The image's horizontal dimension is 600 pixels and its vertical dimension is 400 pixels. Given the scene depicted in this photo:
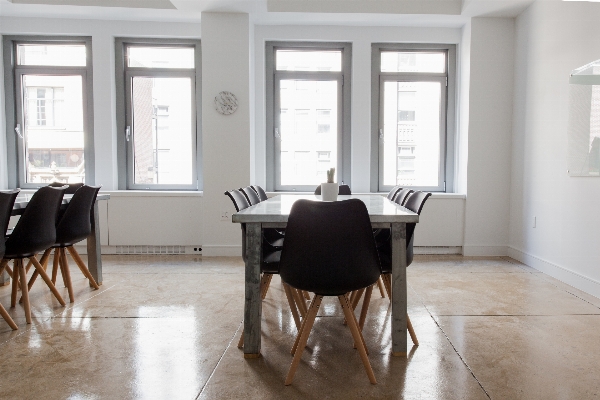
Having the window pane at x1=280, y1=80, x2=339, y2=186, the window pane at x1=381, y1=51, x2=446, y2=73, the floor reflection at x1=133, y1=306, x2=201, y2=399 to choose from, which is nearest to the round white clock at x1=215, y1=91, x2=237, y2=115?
the window pane at x1=280, y1=80, x2=339, y2=186

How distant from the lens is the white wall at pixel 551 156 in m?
3.54

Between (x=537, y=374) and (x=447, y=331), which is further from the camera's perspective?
(x=447, y=331)

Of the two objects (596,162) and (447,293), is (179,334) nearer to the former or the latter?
(447,293)

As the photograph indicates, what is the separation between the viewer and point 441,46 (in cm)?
530

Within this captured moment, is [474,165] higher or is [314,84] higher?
[314,84]

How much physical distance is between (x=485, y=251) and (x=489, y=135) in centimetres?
138

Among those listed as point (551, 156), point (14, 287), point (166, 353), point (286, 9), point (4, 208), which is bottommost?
point (166, 353)

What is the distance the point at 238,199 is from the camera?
2.72 meters

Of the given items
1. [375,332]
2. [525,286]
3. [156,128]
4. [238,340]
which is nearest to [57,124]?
[156,128]

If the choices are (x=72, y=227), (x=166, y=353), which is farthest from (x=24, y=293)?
(x=166, y=353)

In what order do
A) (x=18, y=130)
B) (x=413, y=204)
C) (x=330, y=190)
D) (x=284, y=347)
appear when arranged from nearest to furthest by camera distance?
(x=284, y=347)
(x=413, y=204)
(x=330, y=190)
(x=18, y=130)

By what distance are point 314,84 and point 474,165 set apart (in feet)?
7.16

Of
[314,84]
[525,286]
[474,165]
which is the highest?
[314,84]

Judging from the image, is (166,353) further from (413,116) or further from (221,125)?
(413,116)
